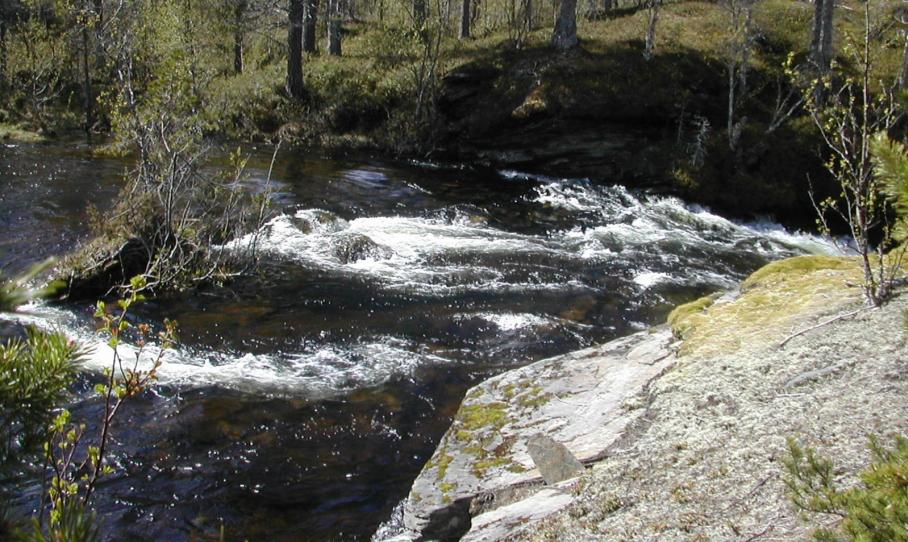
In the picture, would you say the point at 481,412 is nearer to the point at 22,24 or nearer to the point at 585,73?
the point at 585,73

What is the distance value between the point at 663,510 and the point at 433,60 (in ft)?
76.7

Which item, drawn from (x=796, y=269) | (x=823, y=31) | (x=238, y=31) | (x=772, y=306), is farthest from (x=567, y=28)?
(x=772, y=306)

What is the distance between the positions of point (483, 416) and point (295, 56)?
25.9 m

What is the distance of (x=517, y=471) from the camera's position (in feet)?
18.7

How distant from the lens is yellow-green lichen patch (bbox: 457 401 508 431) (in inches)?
263

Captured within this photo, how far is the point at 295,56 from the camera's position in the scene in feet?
97.0

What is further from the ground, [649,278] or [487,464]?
[487,464]

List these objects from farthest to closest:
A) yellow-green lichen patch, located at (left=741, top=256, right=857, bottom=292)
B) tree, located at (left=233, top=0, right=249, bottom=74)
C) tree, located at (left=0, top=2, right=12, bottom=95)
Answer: tree, located at (left=233, top=0, right=249, bottom=74) → tree, located at (left=0, top=2, right=12, bottom=95) → yellow-green lichen patch, located at (left=741, top=256, right=857, bottom=292)

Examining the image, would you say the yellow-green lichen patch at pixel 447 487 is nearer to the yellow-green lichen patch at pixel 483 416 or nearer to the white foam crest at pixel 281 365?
the yellow-green lichen patch at pixel 483 416

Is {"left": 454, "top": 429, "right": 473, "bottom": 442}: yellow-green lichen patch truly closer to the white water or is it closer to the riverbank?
the riverbank

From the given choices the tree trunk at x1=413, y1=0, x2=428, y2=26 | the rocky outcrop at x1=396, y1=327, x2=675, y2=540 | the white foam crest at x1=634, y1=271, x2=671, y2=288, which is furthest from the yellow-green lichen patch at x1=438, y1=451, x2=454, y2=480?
the tree trunk at x1=413, y1=0, x2=428, y2=26

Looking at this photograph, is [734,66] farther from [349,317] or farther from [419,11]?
[349,317]

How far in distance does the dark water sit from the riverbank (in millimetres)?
1339

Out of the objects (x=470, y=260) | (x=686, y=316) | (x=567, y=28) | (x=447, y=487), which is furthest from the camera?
(x=567, y=28)
